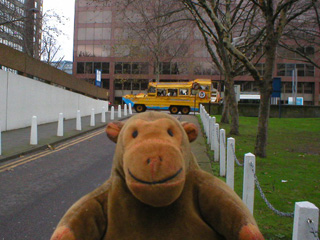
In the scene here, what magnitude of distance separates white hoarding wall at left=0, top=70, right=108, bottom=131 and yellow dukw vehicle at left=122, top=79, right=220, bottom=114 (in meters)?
9.40

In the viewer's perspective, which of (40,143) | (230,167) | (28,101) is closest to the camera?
(230,167)

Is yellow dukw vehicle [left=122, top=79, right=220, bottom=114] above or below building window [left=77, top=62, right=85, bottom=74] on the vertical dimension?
below

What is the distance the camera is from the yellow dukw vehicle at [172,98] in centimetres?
2772

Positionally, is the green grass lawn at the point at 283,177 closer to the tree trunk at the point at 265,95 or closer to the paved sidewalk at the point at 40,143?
the tree trunk at the point at 265,95

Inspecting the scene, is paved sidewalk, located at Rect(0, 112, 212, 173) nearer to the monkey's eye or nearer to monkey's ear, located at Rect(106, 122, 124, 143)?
monkey's ear, located at Rect(106, 122, 124, 143)

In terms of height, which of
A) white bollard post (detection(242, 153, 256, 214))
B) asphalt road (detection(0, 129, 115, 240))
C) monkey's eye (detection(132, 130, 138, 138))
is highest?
monkey's eye (detection(132, 130, 138, 138))

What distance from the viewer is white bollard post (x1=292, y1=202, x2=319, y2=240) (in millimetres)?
1966

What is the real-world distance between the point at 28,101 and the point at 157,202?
14.6 metres

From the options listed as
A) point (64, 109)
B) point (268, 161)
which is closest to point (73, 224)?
point (268, 161)

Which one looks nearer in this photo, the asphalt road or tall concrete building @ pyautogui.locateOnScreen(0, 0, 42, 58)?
the asphalt road

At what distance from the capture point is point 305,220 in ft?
6.59

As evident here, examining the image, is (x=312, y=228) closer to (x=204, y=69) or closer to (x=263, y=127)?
(x=263, y=127)

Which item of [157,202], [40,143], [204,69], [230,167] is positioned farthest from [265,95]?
[204,69]

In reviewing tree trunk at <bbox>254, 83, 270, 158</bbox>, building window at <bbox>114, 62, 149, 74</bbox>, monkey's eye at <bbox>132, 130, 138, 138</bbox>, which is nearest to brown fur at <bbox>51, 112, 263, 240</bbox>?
monkey's eye at <bbox>132, 130, 138, 138</bbox>
